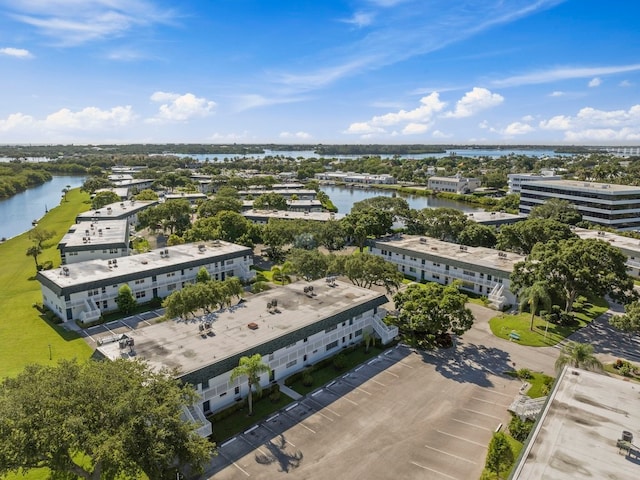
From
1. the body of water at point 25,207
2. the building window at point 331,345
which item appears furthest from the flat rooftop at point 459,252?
the body of water at point 25,207

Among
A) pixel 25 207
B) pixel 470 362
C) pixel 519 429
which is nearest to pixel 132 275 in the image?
pixel 470 362

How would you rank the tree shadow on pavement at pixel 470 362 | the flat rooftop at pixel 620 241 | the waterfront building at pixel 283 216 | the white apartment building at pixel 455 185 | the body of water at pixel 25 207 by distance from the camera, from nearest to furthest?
the tree shadow on pavement at pixel 470 362, the flat rooftop at pixel 620 241, the waterfront building at pixel 283 216, the body of water at pixel 25 207, the white apartment building at pixel 455 185

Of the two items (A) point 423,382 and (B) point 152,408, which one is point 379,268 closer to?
(A) point 423,382

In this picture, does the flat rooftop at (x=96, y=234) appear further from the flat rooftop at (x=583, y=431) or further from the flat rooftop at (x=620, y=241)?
the flat rooftop at (x=620, y=241)

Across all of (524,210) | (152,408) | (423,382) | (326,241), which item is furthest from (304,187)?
(152,408)

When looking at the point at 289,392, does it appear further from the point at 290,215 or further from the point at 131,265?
the point at 290,215

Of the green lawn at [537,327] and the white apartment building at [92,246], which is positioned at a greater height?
the white apartment building at [92,246]

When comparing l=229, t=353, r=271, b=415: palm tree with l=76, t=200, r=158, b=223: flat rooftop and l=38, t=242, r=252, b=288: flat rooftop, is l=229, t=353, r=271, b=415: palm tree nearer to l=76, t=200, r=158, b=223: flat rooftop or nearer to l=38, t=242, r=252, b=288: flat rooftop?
l=38, t=242, r=252, b=288: flat rooftop
